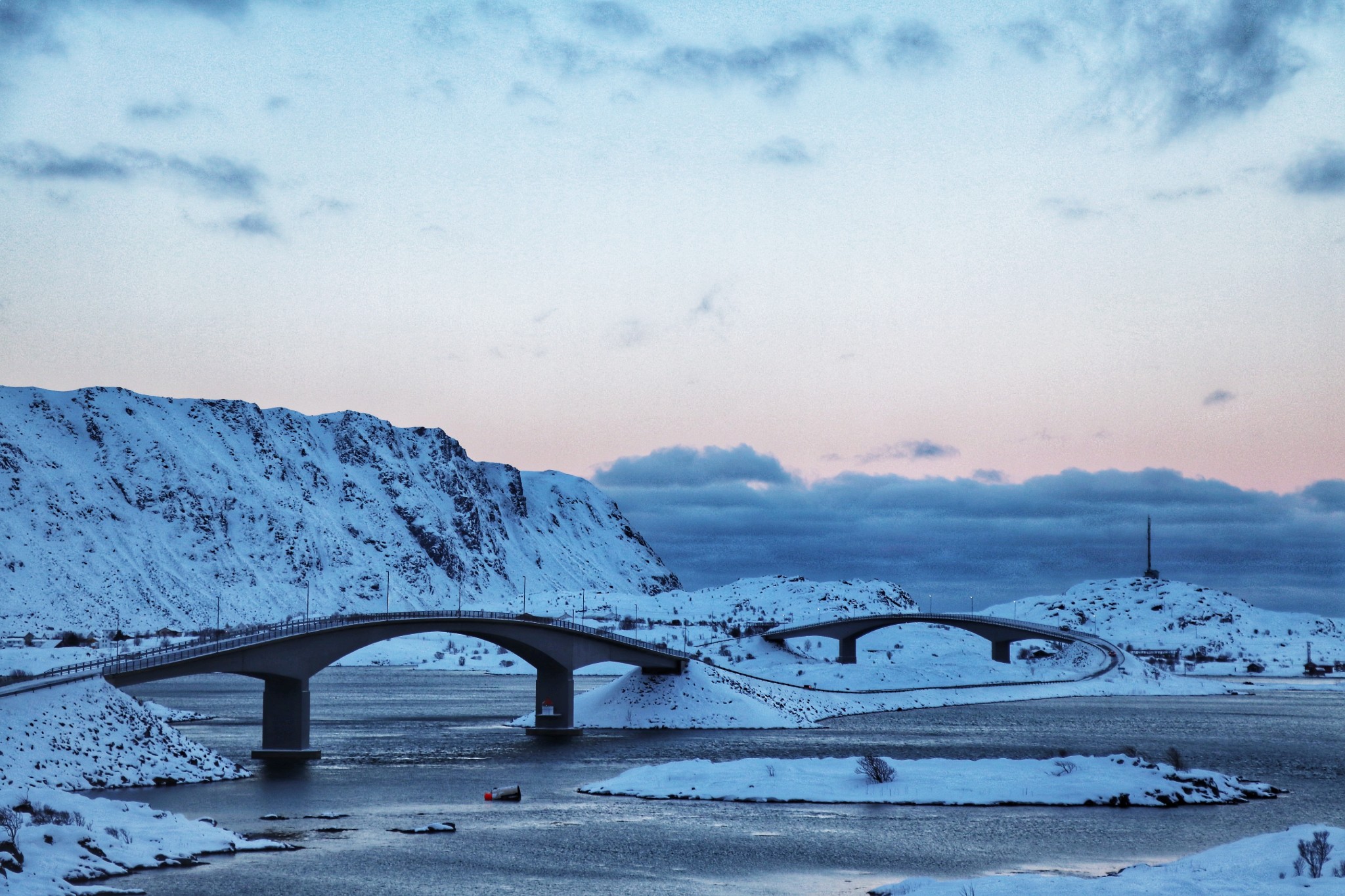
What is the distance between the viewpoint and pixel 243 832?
153 feet

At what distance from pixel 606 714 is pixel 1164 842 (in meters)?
72.2

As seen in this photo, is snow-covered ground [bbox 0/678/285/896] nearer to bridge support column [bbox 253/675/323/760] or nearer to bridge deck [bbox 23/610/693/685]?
bridge deck [bbox 23/610/693/685]

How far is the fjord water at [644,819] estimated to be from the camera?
39.2 metres

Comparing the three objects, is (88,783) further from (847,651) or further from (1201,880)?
(847,651)

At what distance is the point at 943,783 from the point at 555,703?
4873 cm

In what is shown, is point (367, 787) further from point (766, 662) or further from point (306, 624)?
point (766, 662)

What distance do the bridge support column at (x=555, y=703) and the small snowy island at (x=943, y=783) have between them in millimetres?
37794

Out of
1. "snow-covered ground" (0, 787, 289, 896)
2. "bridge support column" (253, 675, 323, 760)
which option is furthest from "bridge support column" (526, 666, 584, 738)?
"snow-covered ground" (0, 787, 289, 896)

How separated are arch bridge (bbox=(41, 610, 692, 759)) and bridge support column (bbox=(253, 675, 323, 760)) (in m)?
0.05

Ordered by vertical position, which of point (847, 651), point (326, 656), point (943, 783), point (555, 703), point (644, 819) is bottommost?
point (847, 651)

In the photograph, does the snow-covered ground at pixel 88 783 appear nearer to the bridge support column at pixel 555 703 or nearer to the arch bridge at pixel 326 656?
the arch bridge at pixel 326 656

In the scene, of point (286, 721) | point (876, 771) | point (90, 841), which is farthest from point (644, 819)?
point (286, 721)

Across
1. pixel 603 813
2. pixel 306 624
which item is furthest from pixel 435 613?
pixel 603 813

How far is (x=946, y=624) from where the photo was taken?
192 metres
